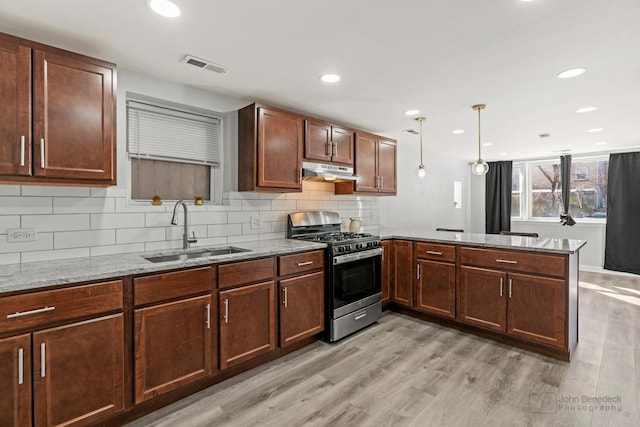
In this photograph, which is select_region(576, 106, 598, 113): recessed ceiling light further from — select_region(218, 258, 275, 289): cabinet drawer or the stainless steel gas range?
select_region(218, 258, 275, 289): cabinet drawer

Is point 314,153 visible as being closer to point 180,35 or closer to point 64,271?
point 180,35

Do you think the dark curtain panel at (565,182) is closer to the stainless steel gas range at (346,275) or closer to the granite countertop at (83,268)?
the stainless steel gas range at (346,275)

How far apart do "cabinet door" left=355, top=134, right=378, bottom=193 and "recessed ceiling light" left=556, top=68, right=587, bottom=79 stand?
1971mm

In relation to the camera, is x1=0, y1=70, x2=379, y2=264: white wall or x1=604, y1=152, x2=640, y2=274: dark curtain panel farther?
x1=604, y1=152, x2=640, y2=274: dark curtain panel

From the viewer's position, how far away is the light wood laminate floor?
201 centimetres

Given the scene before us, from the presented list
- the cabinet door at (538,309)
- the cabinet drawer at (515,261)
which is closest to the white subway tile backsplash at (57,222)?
the cabinet drawer at (515,261)

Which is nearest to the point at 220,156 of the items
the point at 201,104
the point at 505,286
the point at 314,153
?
the point at 201,104

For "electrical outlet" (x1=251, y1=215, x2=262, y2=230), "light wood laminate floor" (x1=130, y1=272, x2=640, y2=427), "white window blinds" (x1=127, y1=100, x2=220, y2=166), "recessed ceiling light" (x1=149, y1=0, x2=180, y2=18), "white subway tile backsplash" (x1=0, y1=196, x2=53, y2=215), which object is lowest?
"light wood laminate floor" (x1=130, y1=272, x2=640, y2=427)

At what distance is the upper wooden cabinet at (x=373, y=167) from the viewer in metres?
3.98

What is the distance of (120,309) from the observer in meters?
1.89

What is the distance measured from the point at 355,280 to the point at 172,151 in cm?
208

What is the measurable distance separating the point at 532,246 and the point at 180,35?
3.14 meters

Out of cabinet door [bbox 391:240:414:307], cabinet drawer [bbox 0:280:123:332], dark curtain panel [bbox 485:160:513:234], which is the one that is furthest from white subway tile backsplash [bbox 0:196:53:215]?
dark curtain panel [bbox 485:160:513:234]

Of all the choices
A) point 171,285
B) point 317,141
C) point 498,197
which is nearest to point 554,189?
point 498,197
